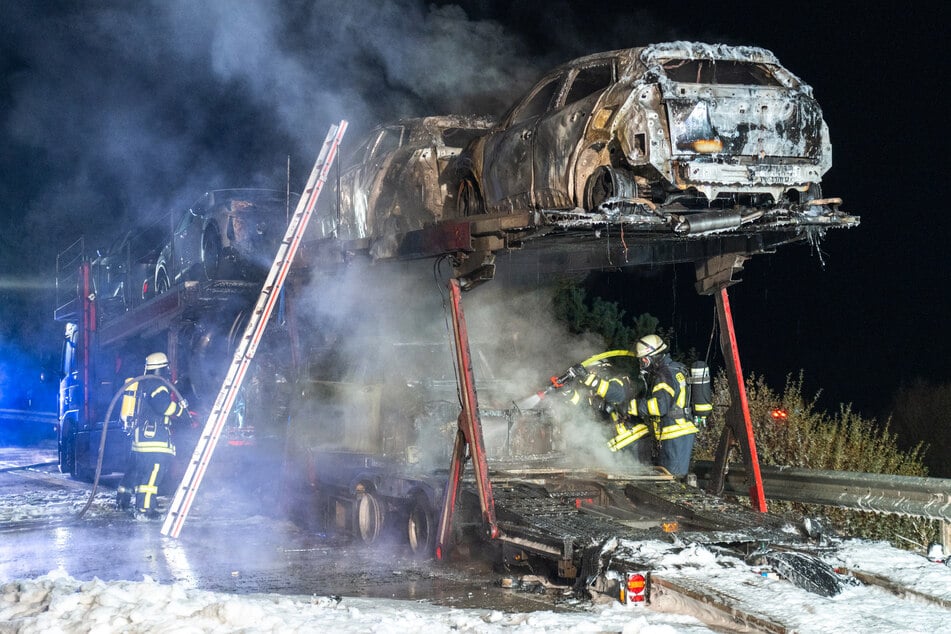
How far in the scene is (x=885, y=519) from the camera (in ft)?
31.4

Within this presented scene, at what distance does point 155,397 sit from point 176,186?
749cm

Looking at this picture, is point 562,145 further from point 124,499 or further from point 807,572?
point 124,499

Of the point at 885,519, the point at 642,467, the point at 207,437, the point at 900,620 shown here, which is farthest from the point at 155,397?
the point at 900,620

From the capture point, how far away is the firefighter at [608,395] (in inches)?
396

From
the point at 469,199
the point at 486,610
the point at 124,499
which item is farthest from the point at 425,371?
the point at 124,499

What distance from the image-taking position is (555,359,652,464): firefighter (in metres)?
10.1

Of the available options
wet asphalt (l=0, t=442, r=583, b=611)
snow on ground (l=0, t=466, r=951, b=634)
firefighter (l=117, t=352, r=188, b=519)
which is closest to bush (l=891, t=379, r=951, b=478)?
snow on ground (l=0, t=466, r=951, b=634)

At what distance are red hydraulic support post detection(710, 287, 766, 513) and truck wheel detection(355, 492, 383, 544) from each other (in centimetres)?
303

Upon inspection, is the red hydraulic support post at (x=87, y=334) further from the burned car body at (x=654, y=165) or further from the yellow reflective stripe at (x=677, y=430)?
the yellow reflective stripe at (x=677, y=430)

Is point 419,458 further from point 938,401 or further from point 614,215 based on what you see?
point 938,401

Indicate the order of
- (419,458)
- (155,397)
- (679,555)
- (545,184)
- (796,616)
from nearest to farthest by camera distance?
(796,616) < (679,555) < (545,184) < (419,458) < (155,397)

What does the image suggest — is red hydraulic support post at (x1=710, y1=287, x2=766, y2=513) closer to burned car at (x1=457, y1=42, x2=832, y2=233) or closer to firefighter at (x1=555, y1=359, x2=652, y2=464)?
firefighter at (x1=555, y1=359, x2=652, y2=464)

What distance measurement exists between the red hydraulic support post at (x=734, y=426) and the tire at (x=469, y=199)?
2264 millimetres

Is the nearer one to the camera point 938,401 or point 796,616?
point 796,616
